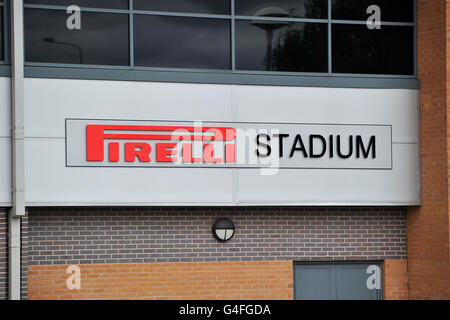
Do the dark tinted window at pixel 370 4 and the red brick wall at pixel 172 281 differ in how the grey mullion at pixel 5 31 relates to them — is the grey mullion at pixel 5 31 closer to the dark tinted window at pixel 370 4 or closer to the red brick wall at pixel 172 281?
the red brick wall at pixel 172 281

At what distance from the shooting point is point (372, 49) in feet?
45.3

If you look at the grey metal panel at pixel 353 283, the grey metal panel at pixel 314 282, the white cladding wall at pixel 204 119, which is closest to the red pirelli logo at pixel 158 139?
the white cladding wall at pixel 204 119

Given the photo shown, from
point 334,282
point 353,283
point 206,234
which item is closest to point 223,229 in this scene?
point 206,234

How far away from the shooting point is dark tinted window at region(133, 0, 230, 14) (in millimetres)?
13039

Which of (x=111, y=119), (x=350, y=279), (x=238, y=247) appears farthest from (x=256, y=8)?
(x=350, y=279)

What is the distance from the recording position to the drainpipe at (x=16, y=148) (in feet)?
39.2

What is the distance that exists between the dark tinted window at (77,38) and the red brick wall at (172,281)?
131 inches

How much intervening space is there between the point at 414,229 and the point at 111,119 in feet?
18.0

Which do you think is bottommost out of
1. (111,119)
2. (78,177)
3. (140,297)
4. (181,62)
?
(140,297)

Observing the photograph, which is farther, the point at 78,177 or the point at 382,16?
the point at 382,16

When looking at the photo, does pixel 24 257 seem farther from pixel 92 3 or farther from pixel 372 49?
pixel 372 49

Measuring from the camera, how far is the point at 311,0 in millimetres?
13672

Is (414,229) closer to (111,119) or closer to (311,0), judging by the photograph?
(311,0)

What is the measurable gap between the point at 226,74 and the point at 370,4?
2.92 meters
